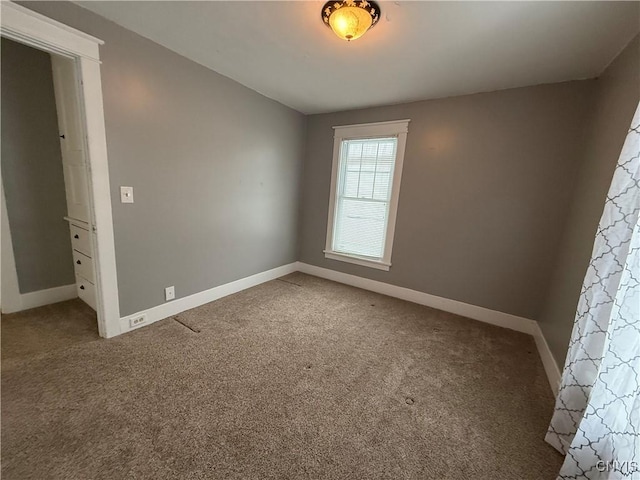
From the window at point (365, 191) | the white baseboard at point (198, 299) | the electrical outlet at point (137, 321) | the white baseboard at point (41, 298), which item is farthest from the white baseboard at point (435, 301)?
the white baseboard at point (41, 298)

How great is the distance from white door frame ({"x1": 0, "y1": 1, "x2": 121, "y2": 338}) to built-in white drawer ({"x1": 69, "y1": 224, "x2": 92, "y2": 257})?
0.55 meters

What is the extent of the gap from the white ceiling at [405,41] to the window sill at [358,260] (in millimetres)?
2056

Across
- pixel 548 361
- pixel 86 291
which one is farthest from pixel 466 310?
pixel 86 291

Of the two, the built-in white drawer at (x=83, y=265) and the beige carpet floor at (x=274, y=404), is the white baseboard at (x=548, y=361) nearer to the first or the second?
the beige carpet floor at (x=274, y=404)

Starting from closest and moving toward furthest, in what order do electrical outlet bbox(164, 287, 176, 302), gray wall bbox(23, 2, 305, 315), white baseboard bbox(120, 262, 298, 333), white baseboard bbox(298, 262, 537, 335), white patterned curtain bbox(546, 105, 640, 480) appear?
white patterned curtain bbox(546, 105, 640, 480) → gray wall bbox(23, 2, 305, 315) → white baseboard bbox(120, 262, 298, 333) → electrical outlet bbox(164, 287, 176, 302) → white baseboard bbox(298, 262, 537, 335)

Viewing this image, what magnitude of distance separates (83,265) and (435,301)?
12.6 feet

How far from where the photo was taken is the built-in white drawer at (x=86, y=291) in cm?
239

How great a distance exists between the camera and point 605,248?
3.74ft

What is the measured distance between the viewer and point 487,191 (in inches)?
A: 103

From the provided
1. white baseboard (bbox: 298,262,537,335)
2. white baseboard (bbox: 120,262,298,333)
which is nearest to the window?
white baseboard (bbox: 298,262,537,335)

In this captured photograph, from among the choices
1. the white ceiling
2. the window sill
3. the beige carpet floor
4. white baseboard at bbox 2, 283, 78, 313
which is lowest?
the beige carpet floor

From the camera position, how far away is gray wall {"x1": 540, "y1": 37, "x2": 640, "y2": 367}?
5.12 ft

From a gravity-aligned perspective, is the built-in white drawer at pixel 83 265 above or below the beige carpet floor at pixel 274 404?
above

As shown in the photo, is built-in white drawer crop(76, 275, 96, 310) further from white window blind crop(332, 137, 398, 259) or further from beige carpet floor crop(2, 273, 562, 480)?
white window blind crop(332, 137, 398, 259)
